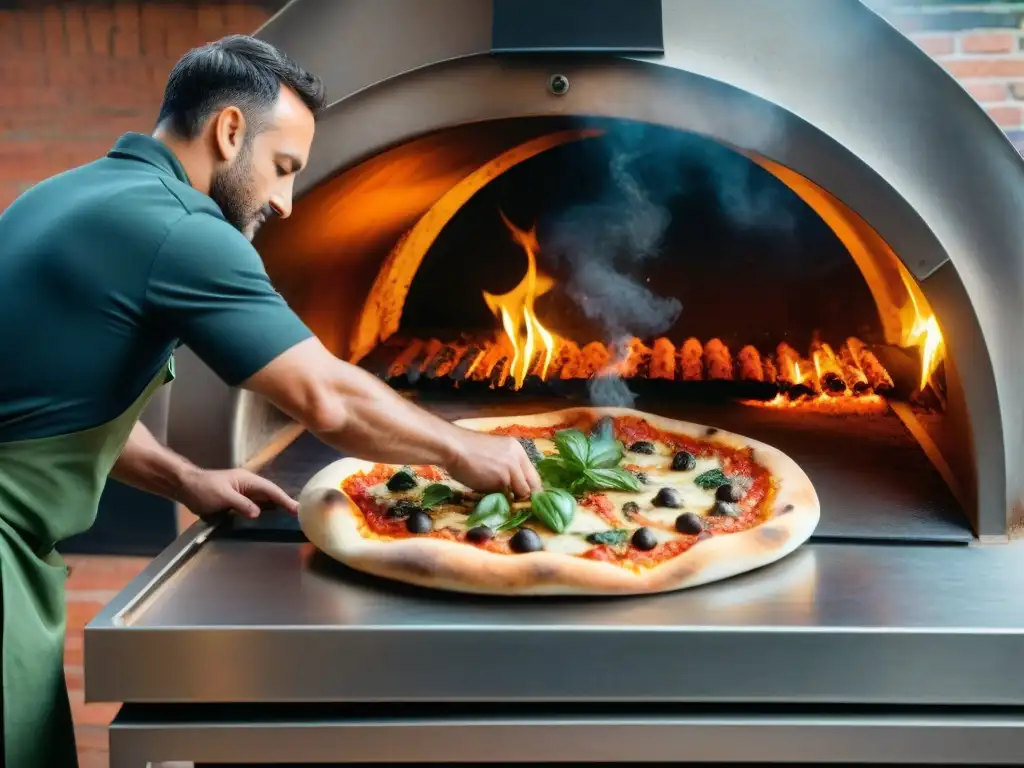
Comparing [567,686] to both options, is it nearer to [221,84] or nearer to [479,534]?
[479,534]

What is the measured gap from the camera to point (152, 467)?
187cm

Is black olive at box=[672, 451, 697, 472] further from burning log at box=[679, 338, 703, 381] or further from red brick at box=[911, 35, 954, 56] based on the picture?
red brick at box=[911, 35, 954, 56]

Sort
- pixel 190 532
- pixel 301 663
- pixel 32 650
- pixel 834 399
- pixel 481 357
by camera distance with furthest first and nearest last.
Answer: pixel 481 357 < pixel 834 399 < pixel 190 532 < pixel 32 650 < pixel 301 663

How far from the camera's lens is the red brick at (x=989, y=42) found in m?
2.67

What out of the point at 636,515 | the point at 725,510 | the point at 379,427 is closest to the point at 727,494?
the point at 725,510

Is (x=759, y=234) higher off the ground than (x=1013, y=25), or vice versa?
(x=1013, y=25)

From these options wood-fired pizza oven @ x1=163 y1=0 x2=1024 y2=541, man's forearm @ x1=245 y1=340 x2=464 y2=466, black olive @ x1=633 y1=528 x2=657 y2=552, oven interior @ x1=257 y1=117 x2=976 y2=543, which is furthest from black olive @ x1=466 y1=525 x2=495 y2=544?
oven interior @ x1=257 y1=117 x2=976 y2=543

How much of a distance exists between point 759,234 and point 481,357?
0.78m

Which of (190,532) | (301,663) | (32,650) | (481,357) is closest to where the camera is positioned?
(301,663)

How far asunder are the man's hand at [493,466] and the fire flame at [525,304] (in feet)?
3.37

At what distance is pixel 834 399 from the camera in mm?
2508

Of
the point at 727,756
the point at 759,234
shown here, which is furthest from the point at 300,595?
the point at 759,234

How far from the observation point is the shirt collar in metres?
1.56

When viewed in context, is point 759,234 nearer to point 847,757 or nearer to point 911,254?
point 911,254
